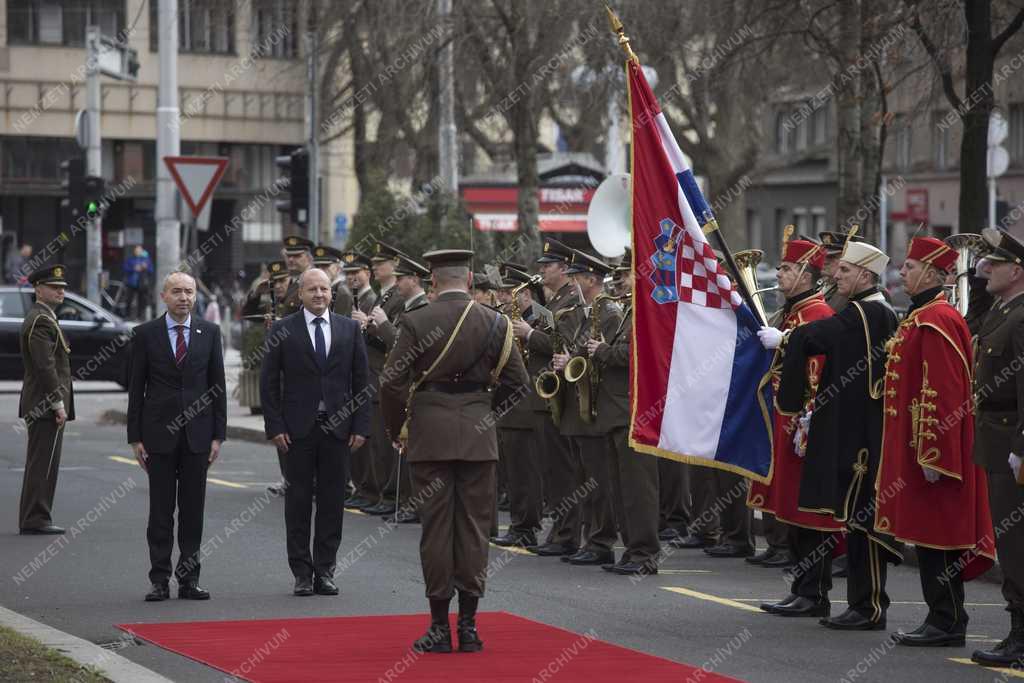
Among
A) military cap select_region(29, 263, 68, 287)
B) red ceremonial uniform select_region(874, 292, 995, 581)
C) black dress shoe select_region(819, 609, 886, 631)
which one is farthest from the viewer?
military cap select_region(29, 263, 68, 287)

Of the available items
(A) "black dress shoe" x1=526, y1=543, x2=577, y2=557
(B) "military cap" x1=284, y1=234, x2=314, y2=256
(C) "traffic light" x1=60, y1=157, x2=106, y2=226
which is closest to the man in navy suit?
(A) "black dress shoe" x1=526, y1=543, x2=577, y2=557

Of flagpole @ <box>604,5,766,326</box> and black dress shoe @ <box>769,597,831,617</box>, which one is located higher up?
flagpole @ <box>604,5,766,326</box>

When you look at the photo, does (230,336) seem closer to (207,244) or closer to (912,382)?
(207,244)

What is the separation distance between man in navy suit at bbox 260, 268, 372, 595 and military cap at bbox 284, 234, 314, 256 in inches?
182

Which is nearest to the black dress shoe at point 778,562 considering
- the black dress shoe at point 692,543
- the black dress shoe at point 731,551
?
the black dress shoe at point 731,551

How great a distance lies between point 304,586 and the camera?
11156mm

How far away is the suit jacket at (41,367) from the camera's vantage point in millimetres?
14008

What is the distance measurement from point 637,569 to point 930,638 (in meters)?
2.90

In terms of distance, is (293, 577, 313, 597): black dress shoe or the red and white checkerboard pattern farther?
(293, 577, 313, 597): black dress shoe

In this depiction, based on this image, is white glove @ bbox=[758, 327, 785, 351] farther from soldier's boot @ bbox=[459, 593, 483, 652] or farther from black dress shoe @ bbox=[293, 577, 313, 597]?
black dress shoe @ bbox=[293, 577, 313, 597]

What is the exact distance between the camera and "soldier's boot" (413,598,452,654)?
9.27 m

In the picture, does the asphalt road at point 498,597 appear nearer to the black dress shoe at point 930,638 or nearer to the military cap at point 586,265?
the black dress shoe at point 930,638

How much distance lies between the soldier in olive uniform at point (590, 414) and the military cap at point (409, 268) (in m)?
2.04

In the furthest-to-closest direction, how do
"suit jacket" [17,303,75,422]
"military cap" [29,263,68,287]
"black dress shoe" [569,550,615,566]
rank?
"military cap" [29,263,68,287] → "suit jacket" [17,303,75,422] → "black dress shoe" [569,550,615,566]
